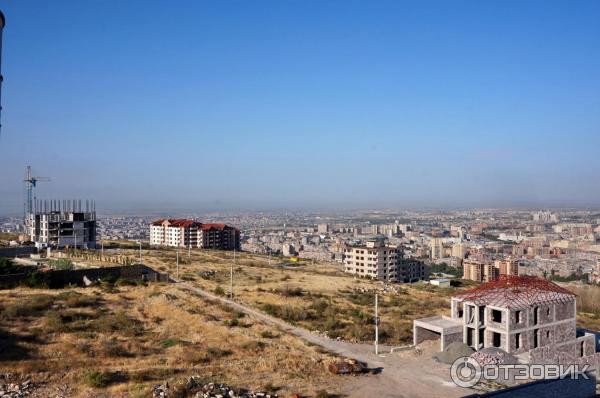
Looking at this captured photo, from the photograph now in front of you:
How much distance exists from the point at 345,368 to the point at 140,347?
935cm

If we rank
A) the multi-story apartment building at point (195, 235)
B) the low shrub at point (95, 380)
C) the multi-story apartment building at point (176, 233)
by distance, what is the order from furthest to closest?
1. the multi-story apartment building at point (176, 233)
2. the multi-story apartment building at point (195, 235)
3. the low shrub at point (95, 380)

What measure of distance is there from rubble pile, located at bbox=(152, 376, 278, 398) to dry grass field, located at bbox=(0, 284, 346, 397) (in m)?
0.47

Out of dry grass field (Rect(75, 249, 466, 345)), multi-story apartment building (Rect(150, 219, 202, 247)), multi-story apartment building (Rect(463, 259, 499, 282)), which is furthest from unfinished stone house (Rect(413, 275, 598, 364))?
multi-story apartment building (Rect(150, 219, 202, 247))

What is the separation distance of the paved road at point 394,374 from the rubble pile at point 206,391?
11.4 feet

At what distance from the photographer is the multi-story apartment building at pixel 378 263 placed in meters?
78.8

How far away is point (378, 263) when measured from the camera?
78500mm

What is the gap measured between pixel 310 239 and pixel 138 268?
153529mm

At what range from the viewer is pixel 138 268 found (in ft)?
136

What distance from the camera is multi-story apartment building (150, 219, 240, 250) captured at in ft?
333

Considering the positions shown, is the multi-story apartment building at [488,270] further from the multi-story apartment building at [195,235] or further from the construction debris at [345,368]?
the construction debris at [345,368]

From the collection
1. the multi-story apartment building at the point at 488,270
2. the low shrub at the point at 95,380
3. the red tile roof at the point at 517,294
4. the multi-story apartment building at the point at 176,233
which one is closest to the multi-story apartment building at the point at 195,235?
the multi-story apartment building at the point at 176,233

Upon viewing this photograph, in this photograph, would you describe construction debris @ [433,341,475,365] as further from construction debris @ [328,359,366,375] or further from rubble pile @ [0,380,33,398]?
rubble pile @ [0,380,33,398]

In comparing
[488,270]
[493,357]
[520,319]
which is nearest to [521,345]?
[520,319]

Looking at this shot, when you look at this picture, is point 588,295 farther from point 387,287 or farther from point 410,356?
point 410,356
